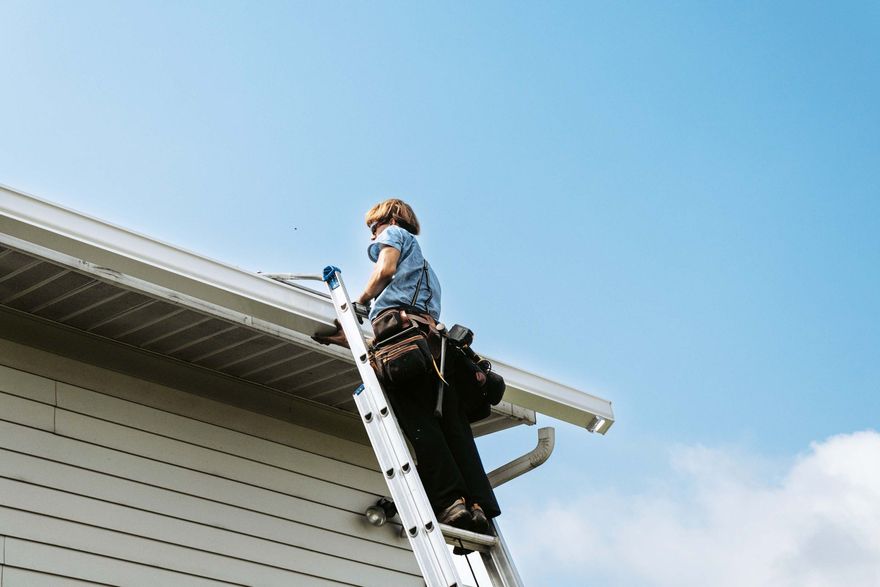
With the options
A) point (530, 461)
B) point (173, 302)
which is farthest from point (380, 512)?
point (173, 302)

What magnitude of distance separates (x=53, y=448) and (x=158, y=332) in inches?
33.8

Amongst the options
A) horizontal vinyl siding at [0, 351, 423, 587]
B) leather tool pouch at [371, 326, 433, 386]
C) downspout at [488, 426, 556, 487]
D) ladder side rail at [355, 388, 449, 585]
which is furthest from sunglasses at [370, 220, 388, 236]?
downspout at [488, 426, 556, 487]

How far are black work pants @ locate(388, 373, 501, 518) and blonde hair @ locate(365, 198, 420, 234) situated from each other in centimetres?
95

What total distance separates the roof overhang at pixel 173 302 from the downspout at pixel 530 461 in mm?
374

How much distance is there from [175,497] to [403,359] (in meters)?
2.00

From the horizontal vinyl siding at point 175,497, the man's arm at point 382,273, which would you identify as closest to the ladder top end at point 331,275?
the man's arm at point 382,273

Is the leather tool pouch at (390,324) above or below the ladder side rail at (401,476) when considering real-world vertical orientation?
above

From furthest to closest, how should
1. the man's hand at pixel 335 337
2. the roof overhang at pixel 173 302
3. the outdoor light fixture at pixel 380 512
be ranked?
the outdoor light fixture at pixel 380 512
the man's hand at pixel 335 337
the roof overhang at pixel 173 302

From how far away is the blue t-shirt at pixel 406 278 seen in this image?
503cm

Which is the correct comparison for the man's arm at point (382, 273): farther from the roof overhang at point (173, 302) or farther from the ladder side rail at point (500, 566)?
the ladder side rail at point (500, 566)

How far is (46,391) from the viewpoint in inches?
222

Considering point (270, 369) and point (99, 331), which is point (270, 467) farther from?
point (99, 331)

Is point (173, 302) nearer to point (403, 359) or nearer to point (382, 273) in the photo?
point (382, 273)

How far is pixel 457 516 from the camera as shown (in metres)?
4.28
